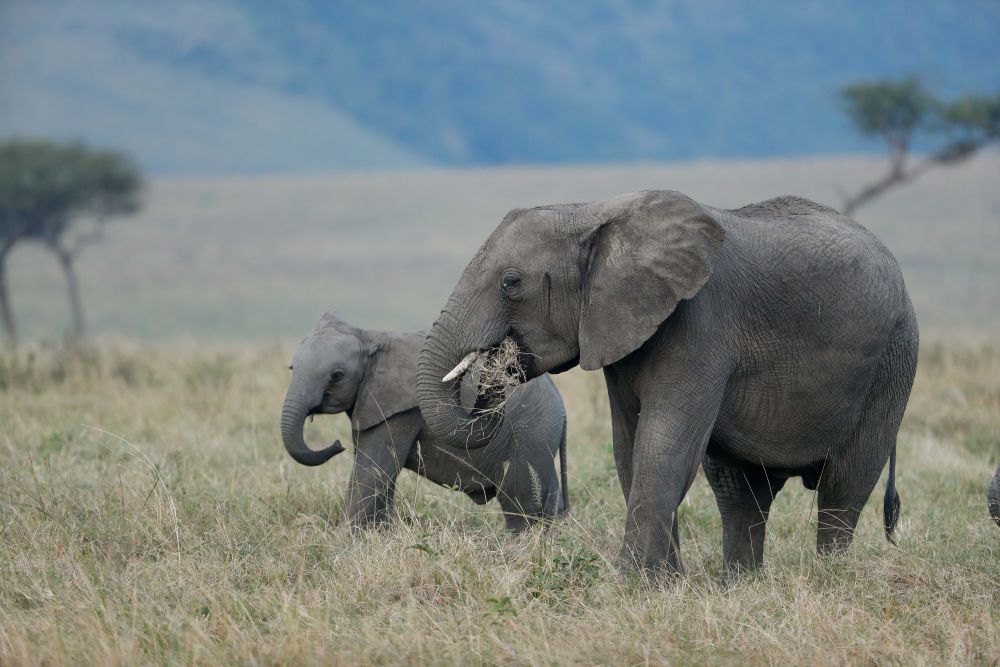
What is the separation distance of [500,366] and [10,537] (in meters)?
2.70

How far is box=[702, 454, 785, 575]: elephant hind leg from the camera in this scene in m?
6.83

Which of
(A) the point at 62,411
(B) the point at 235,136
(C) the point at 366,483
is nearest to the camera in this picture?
(C) the point at 366,483

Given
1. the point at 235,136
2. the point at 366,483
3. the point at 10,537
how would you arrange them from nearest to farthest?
the point at 10,537
the point at 366,483
the point at 235,136

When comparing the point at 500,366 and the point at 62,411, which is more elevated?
the point at 500,366

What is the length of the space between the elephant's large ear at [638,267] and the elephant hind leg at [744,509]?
1.57m

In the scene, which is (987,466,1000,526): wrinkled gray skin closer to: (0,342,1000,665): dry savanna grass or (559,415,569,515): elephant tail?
(0,342,1000,665): dry savanna grass

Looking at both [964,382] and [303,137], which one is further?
[303,137]

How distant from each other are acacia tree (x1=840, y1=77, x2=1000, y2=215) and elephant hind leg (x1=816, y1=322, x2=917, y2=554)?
2689 centimetres

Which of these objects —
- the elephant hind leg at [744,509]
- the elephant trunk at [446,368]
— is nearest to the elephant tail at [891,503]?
the elephant hind leg at [744,509]

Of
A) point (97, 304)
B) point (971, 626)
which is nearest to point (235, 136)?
point (97, 304)

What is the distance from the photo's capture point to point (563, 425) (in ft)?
25.6

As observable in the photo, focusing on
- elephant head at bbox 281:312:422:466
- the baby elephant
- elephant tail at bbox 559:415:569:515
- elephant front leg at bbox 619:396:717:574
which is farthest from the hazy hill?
elephant front leg at bbox 619:396:717:574

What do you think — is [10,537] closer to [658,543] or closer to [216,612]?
[216,612]

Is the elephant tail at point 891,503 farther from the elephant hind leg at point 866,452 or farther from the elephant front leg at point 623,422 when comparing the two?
the elephant front leg at point 623,422
